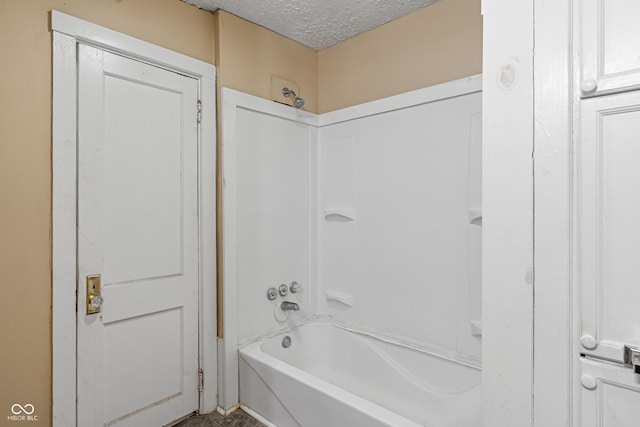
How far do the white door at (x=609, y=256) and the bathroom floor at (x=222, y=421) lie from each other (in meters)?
1.67

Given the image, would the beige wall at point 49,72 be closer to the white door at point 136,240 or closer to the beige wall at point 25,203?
the beige wall at point 25,203

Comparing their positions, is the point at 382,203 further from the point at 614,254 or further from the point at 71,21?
the point at 71,21

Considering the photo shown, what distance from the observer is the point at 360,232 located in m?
2.46

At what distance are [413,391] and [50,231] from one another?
2.07 m

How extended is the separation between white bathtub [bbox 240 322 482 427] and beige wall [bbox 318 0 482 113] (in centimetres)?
167

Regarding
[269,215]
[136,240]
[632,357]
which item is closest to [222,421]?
[136,240]

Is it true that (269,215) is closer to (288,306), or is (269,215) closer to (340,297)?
(288,306)

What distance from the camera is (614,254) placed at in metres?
0.88

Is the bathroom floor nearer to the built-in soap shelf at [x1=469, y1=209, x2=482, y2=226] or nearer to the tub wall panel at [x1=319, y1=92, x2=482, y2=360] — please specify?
the tub wall panel at [x1=319, y1=92, x2=482, y2=360]

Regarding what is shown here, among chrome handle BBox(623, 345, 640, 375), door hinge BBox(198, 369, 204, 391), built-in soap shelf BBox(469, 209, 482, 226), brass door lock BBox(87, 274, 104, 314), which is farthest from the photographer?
door hinge BBox(198, 369, 204, 391)

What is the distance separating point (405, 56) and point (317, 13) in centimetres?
62

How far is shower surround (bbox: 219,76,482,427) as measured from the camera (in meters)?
1.99

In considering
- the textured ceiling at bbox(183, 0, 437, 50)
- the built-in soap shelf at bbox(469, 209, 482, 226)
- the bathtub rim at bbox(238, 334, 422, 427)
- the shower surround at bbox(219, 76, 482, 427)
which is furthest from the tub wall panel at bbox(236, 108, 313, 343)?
the built-in soap shelf at bbox(469, 209, 482, 226)

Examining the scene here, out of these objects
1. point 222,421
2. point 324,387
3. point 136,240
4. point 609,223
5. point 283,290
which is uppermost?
point 609,223
